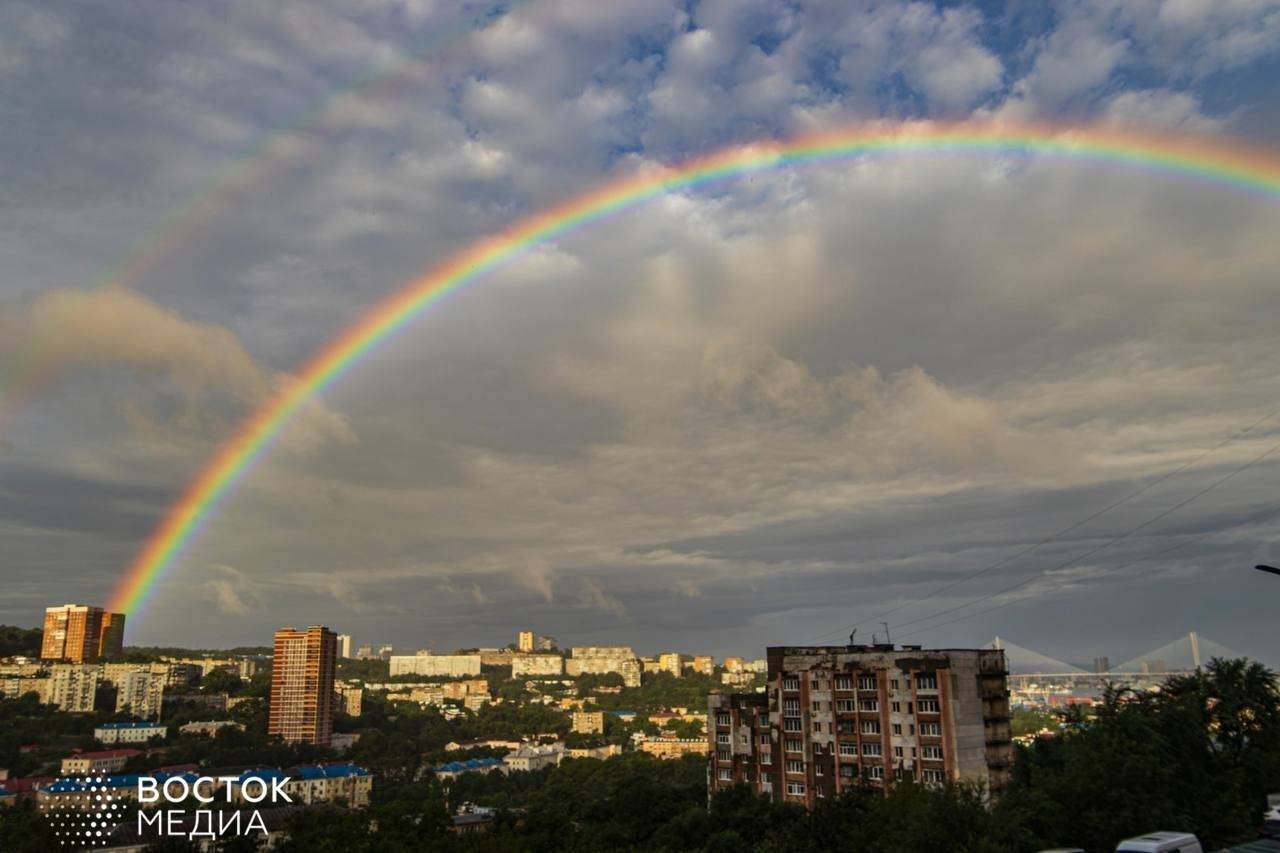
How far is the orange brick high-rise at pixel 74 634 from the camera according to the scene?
141 m

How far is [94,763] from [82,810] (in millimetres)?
21463

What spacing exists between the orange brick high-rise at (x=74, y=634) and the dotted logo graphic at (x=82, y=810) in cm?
6830

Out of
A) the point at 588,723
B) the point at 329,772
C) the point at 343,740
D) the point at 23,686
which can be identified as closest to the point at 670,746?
the point at 588,723

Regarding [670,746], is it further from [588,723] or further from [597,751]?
[588,723]

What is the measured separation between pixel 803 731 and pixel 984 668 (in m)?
11.4

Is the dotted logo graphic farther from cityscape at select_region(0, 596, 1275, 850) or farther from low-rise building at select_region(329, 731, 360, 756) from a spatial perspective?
low-rise building at select_region(329, 731, 360, 756)

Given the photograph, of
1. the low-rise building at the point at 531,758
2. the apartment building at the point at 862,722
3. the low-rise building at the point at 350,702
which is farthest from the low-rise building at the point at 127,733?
the apartment building at the point at 862,722

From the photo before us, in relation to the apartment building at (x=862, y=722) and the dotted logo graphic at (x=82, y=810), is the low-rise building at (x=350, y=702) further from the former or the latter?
the apartment building at (x=862, y=722)

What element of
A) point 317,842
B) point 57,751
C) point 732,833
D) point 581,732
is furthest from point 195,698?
point 732,833

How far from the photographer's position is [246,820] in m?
72.7

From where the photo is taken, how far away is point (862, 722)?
47.7 metres

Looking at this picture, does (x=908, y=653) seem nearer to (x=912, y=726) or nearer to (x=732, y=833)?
(x=912, y=726)

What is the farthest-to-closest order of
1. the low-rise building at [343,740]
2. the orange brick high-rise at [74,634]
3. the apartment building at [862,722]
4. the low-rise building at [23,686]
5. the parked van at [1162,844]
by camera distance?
1. the orange brick high-rise at [74,634]
2. the low-rise building at [343,740]
3. the low-rise building at [23,686]
4. the apartment building at [862,722]
5. the parked van at [1162,844]

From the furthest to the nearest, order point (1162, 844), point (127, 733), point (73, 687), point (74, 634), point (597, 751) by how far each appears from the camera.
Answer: point (74, 634), point (597, 751), point (73, 687), point (127, 733), point (1162, 844)
